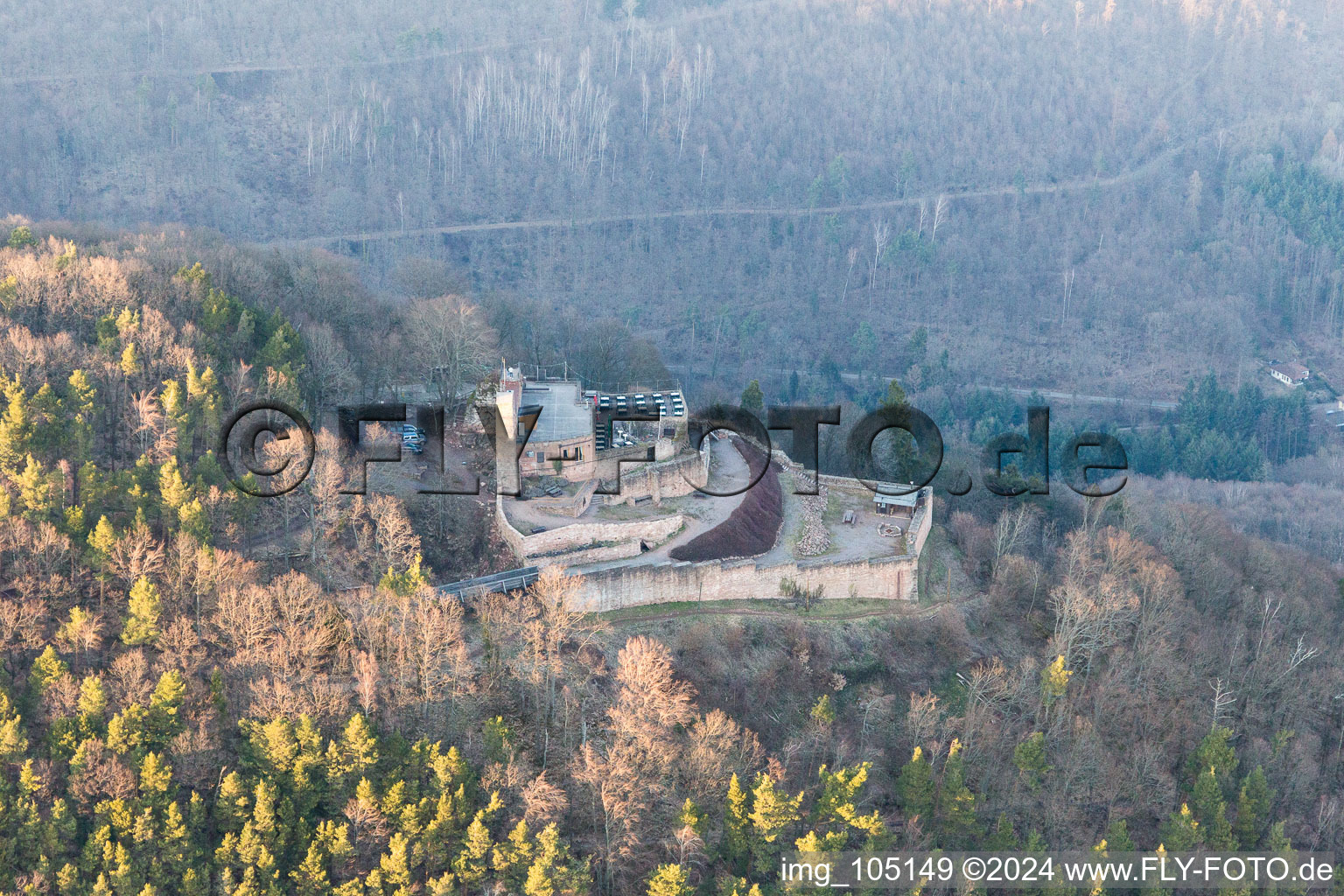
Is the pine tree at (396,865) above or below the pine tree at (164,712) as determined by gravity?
below

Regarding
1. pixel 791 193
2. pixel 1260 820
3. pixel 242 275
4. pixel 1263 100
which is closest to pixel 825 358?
pixel 791 193

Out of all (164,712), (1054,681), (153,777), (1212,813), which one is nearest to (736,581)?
(1054,681)

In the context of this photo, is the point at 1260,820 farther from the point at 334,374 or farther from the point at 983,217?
the point at 983,217

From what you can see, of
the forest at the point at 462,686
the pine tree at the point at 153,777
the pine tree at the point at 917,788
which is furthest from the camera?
the pine tree at the point at 917,788

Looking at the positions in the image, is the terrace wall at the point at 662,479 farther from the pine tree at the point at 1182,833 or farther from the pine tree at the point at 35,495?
the pine tree at the point at 1182,833

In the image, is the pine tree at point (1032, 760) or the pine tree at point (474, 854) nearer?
the pine tree at point (474, 854)

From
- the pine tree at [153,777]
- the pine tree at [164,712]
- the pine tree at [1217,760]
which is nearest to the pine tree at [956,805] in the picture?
the pine tree at [1217,760]
